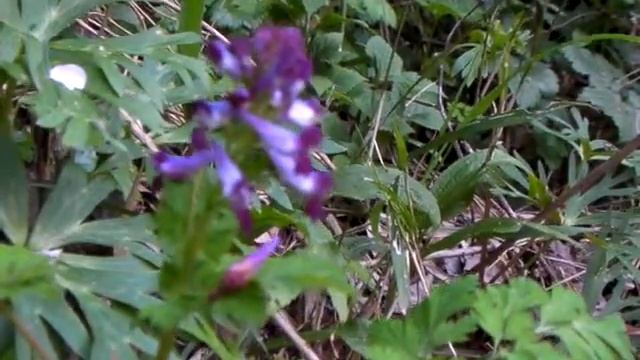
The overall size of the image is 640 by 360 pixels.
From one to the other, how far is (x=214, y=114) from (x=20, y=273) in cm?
27

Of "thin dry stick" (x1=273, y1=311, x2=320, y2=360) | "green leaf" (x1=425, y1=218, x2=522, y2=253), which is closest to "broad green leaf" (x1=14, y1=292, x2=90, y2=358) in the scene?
"thin dry stick" (x1=273, y1=311, x2=320, y2=360)

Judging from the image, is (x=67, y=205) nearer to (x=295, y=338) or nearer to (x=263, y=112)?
(x=295, y=338)

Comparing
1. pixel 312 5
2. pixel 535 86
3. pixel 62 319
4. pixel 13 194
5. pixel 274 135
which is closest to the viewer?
pixel 274 135

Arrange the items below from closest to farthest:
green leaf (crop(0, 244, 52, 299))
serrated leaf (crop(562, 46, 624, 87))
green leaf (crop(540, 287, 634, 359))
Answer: green leaf (crop(0, 244, 52, 299))
green leaf (crop(540, 287, 634, 359))
serrated leaf (crop(562, 46, 624, 87))

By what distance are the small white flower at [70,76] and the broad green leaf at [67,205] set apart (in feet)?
0.40

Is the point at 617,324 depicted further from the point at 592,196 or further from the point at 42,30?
the point at 42,30

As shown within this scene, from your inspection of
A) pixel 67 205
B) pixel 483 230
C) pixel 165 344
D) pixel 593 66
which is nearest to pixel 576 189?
→ pixel 483 230

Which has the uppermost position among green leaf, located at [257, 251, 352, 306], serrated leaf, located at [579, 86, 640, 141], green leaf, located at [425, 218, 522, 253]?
green leaf, located at [257, 251, 352, 306]

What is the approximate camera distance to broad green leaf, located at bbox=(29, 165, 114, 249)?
1376mm

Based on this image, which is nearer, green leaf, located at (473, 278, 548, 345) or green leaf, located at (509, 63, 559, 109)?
green leaf, located at (473, 278, 548, 345)

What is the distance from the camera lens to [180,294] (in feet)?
3.07

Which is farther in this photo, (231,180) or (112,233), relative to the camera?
(112,233)

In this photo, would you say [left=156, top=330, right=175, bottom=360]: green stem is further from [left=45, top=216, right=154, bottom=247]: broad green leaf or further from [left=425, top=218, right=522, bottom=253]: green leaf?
[left=425, top=218, right=522, bottom=253]: green leaf

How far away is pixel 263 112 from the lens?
2.88ft
